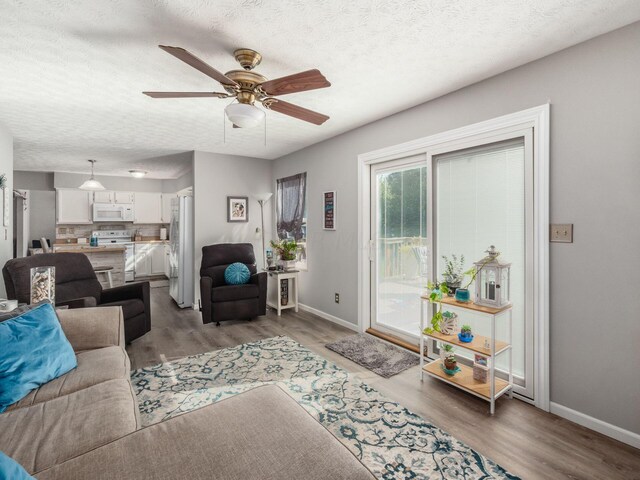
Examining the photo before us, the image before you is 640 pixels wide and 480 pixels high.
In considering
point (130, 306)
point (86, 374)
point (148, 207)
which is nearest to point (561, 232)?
point (86, 374)

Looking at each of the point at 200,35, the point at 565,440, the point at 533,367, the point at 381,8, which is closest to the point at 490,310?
the point at 533,367

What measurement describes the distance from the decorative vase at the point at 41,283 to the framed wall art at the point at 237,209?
2726 mm

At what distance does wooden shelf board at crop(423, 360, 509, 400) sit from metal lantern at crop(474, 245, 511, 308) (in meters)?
0.60

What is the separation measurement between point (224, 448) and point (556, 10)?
2611 mm

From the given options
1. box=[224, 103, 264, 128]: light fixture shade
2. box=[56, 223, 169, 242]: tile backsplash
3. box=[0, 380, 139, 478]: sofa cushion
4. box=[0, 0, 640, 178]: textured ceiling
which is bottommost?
box=[0, 380, 139, 478]: sofa cushion

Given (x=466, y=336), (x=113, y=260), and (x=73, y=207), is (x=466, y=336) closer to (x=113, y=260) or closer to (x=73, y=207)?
(x=113, y=260)

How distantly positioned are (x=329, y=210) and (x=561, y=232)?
265 centimetres

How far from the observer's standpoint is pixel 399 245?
11.8 ft

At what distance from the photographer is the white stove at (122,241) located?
23.4ft

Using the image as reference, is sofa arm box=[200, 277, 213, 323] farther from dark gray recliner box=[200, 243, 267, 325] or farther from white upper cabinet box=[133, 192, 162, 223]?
white upper cabinet box=[133, 192, 162, 223]

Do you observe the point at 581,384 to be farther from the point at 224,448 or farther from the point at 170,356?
the point at 170,356

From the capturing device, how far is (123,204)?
7.30 m

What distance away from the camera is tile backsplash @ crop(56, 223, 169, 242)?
6.91m

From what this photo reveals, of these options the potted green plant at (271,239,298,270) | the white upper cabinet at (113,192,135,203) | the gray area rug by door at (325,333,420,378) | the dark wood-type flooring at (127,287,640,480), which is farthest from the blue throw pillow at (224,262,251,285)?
the white upper cabinet at (113,192,135,203)
